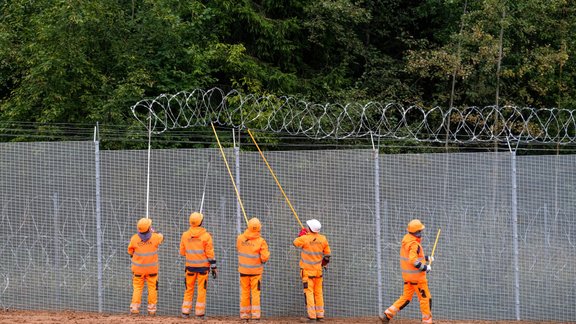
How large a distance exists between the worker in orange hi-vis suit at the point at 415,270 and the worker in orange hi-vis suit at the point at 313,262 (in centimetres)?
117

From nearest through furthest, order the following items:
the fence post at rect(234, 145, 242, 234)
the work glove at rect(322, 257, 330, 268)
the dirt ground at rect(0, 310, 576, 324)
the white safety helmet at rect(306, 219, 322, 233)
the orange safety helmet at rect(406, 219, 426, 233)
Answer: the dirt ground at rect(0, 310, 576, 324)
the orange safety helmet at rect(406, 219, 426, 233)
the white safety helmet at rect(306, 219, 322, 233)
the work glove at rect(322, 257, 330, 268)
the fence post at rect(234, 145, 242, 234)

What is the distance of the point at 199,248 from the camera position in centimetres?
1222

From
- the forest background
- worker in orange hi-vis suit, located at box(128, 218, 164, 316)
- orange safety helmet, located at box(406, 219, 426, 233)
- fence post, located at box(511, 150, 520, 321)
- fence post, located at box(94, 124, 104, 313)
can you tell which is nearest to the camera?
orange safety helmet, located at box(406, 219, 426, 233)

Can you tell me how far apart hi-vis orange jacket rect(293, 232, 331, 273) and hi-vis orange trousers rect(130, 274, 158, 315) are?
2.14m

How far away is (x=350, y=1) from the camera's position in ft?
79.3

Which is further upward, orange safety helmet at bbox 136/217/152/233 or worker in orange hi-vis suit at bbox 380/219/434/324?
orange safety helmet at bbox 136/217/152/233

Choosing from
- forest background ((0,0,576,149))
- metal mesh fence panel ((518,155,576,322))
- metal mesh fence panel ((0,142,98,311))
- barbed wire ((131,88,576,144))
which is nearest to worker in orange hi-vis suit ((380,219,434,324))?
barbed wire ((131,88,576,144))

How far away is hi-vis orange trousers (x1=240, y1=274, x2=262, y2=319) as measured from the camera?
1222cm

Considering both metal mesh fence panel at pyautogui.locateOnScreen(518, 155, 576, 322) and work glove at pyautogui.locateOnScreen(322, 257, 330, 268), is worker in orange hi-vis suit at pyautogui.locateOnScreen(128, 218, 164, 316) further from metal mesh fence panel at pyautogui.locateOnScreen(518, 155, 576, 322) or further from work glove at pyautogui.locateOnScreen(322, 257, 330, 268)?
metal mesh fence panel at pyautogui.locateOnScreen(518, 155, 576, 322)

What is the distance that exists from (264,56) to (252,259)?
1239cm

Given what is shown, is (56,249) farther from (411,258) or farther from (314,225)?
(411,258)

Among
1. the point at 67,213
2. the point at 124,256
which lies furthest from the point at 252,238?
the point at 67,213

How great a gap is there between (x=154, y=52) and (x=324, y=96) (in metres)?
5.02

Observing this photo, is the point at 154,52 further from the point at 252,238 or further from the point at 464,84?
the point at 252,238
